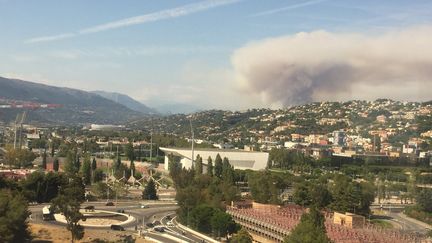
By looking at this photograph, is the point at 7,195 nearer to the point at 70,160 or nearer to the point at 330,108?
the point at 70,160

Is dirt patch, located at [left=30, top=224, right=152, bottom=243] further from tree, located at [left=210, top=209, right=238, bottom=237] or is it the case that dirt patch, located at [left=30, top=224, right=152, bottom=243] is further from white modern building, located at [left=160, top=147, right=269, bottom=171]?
white modern building, located at [left=160, top=147, right=269, bottom=171]

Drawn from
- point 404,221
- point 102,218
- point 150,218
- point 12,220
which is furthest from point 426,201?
point 12,220

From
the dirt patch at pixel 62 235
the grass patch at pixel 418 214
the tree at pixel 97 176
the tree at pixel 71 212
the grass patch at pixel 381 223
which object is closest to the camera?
the tree at pixel 71 212

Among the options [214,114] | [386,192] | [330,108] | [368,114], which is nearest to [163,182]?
[386,192]

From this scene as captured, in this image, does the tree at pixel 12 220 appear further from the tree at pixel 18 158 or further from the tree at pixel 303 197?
the tree at pixel 18 158

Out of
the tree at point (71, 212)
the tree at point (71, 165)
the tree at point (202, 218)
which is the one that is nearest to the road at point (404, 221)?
the tree at point (202, 218)

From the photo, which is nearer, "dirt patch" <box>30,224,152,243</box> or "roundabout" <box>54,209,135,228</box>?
"dirt patch" <box>30,224,152,243</box>

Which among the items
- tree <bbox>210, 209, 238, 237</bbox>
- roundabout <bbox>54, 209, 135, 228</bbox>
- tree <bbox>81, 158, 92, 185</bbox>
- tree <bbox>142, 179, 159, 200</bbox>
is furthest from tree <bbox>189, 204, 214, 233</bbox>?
tree <bbox>81, 158, 92, 185</bbox>
